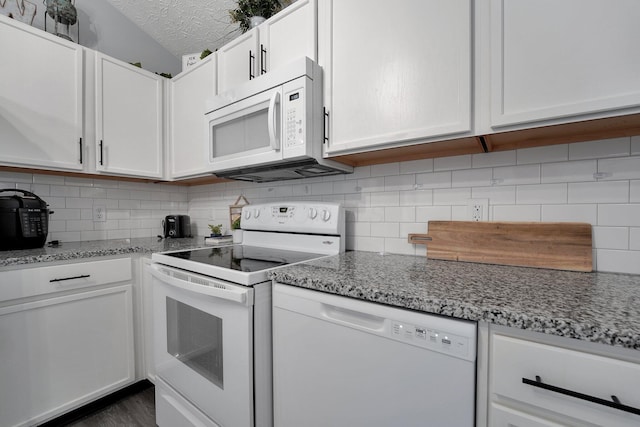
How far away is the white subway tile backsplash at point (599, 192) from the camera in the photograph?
99cm

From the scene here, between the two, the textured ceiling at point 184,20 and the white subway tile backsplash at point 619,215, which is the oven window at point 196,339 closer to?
the white subway tile backsplash at point 619,215

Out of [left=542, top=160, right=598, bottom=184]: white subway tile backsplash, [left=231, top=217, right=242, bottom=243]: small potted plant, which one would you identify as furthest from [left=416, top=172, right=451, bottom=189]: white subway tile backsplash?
[left=231, top=217, right=242, bottom=243]: small potted plant

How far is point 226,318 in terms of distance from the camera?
3.60 ft

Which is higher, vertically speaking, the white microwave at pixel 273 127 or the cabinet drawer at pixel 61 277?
the white microwave at pixel 273 127

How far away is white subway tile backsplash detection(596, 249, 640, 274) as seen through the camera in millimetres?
968

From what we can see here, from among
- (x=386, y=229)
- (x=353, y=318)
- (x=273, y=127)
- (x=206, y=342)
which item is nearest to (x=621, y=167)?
(x=386, y=229)

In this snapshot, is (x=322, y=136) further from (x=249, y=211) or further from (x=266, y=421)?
(x=266, y=421)

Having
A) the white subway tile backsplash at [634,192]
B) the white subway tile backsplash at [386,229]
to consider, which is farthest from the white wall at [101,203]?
the white subway tile backsplash at [634,192]

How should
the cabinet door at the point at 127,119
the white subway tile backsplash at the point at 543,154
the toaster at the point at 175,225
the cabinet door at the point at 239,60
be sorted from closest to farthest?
the white subway tile backsplash at the point at 543,154, the cabinet door at the point at 239,60, the cabinet door at the point at 127,119, the toaster at the point at 175,225

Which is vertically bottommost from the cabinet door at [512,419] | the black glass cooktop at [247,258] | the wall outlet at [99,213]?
the cabinet door at [512,419]

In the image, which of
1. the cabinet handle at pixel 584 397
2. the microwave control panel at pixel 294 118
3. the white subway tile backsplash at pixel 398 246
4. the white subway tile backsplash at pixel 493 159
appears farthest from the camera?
the white subway tile backsplash at pixel 398 246

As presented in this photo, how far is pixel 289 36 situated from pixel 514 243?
4.72 feet

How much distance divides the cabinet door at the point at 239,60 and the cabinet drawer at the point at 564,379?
1697mm

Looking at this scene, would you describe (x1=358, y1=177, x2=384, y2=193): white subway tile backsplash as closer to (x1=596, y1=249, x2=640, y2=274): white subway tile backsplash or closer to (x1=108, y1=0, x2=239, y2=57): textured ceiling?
(x1=596, y1=249, x2=640, y2=274): white subway tile backsplash
